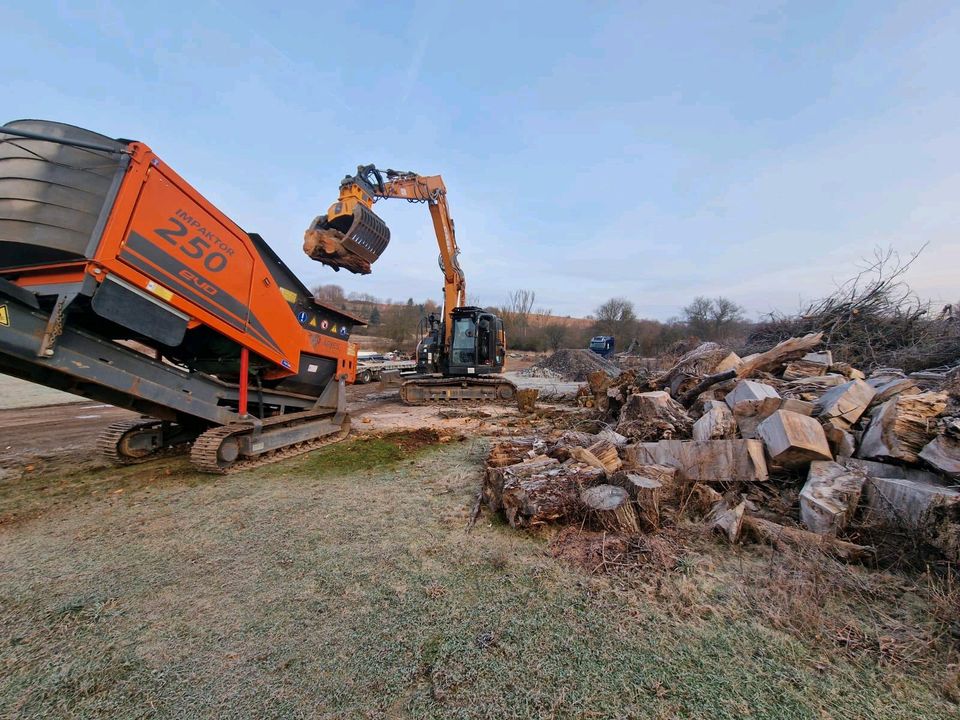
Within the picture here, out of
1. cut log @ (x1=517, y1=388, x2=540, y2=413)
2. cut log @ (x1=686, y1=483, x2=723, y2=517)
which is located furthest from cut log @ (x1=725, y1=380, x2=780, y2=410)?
cut log @ (x1=517, y1=388, x2=540, y2=413)

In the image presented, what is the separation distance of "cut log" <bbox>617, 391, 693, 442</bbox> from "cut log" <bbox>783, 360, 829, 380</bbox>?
2172 millimetres

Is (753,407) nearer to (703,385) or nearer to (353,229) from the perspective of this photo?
(703,385)

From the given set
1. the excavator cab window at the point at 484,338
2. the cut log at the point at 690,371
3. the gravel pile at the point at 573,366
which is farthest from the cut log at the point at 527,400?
the gravel pile at the point at 573,366

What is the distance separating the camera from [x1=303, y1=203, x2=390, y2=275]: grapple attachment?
22.1 feet

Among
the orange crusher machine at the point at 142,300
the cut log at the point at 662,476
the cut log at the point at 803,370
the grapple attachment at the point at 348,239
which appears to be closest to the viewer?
the orange crusher machine at the point at 142,300

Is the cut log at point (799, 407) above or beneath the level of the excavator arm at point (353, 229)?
beneath

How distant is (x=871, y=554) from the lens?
8.40 feet

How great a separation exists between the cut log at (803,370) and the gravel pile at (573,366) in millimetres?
13265

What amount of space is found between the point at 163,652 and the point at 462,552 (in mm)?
1787

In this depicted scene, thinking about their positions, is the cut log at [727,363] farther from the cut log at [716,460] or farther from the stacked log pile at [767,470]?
the cut log at [716,460]

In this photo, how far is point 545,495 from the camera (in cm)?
329

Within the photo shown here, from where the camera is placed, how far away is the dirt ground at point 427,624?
5.57 feet

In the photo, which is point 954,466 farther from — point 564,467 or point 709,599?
point 564,467

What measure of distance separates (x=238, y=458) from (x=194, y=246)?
2745mm
